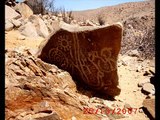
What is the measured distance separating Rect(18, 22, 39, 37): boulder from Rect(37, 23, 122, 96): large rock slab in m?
2.76

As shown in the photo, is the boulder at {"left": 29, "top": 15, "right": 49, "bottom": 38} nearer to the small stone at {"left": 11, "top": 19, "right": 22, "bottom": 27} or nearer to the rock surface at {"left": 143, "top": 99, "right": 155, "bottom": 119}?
the small stone at {"left": 11, "top": 19, "right": 22, "bottom": 27}

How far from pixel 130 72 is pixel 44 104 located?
12.8 feet

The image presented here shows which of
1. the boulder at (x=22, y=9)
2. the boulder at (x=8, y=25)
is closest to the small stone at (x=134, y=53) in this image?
the boulder at (x=8, y=25)

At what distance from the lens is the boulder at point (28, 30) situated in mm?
7834

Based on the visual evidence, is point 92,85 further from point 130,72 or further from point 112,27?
point 130,72

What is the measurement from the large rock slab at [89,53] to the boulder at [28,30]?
276cm

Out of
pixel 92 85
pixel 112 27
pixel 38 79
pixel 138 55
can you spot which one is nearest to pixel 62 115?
pixel 38 79

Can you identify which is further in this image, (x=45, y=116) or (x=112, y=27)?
(x=112, y=27)

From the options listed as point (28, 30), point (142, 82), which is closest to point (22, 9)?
point (28, 30)

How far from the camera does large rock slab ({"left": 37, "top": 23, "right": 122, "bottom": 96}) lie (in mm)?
4840

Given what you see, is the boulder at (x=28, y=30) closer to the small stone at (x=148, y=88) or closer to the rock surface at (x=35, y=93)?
the rock surface at (x=35, y=93)

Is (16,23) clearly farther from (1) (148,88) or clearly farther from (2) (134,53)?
(1) (148,88)

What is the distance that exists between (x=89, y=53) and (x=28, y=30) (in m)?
3.48

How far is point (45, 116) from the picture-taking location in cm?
319
